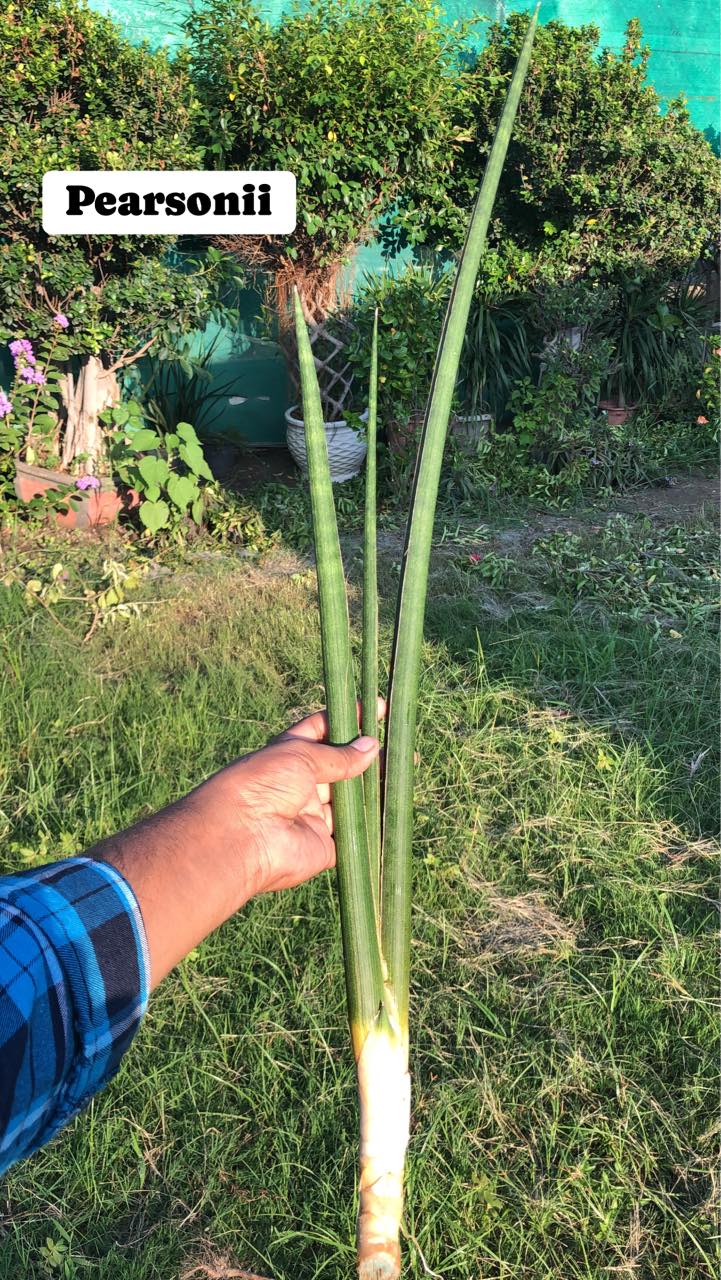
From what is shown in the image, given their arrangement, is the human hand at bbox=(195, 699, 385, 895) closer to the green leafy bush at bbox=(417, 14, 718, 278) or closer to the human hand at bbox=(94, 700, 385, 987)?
the human hand at bbox=(94, 700, 385, 987)

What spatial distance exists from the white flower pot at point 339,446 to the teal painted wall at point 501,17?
402 mm

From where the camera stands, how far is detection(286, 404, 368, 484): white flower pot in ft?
16.6

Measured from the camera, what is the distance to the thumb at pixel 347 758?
1.06 metres

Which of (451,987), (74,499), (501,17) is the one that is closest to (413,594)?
(451,987)

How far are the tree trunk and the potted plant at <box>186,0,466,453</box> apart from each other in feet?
3.30

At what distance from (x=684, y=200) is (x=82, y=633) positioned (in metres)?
4.23

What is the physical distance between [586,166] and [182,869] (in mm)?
5130

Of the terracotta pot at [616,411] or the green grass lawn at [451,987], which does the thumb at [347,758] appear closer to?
the green grass lawn at [451,987]

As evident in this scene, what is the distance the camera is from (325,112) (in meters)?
4.47

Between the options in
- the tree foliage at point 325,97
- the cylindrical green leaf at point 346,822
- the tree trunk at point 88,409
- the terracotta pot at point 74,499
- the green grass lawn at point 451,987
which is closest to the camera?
the cylindrical green leaf at point 346,822

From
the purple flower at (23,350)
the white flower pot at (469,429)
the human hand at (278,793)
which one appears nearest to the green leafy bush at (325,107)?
the white flower pot at (469,429)

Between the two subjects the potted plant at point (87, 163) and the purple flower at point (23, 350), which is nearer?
the potted plant at point (87, 163)

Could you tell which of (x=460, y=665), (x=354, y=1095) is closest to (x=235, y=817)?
(x=354, y=1095)

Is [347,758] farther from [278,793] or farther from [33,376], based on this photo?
[33,376]
